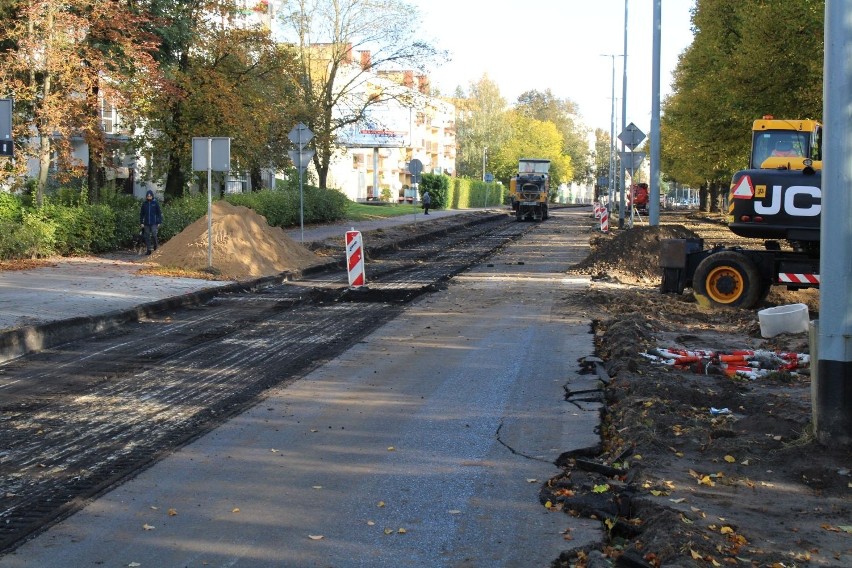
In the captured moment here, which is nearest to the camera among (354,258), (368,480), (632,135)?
(368,480)

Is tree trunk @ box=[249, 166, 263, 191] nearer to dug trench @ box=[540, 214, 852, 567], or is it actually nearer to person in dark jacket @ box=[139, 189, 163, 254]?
person in dark jacket @ box=[139, 189, 163, 254]

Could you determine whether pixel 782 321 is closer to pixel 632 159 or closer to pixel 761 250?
pixel 761 250

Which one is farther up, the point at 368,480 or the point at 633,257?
the point at 633,257

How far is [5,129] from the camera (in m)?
12.4

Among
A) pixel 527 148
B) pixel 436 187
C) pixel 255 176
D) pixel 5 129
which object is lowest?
pixel 5 129

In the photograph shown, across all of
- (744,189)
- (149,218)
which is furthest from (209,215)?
(744,189)

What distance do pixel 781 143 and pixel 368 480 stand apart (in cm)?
1682

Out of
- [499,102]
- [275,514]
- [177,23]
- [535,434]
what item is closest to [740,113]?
[177,23]

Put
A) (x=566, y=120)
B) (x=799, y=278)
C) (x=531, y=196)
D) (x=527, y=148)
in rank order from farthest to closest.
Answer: (x=566, y=120) → (x=527, y=148) → (x=531, y=196) → (x=799, y=278)

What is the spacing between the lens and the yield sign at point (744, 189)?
1678cm

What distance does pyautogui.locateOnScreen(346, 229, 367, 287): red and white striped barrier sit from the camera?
19531 millimetres

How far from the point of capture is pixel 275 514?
588 cm

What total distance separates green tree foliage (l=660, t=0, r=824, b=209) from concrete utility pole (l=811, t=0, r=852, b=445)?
23.0 m

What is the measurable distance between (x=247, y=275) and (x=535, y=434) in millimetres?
14842
